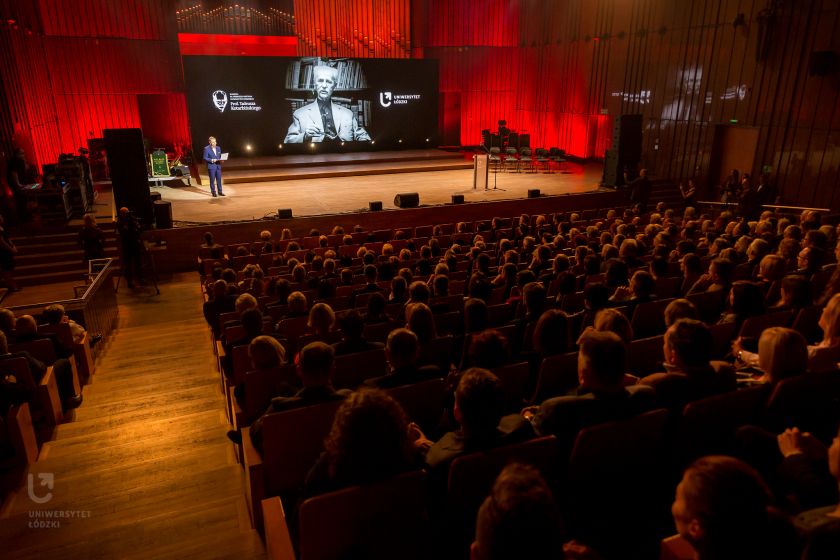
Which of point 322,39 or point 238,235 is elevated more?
point 322,39

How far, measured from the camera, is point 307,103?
728 inches

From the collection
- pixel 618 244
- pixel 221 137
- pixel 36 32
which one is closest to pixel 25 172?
pixel 36 32

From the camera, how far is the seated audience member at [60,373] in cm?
419

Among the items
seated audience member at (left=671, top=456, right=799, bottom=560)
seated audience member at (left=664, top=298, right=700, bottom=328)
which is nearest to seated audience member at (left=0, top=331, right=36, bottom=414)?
seated audience member at (left=671, top=456, right=799, bottom=560)

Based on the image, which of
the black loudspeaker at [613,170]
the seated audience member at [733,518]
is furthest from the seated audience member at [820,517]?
the black loudspeaker at [613,170]

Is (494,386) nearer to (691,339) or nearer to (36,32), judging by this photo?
(691,339)

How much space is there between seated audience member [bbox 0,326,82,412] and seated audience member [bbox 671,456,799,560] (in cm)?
464

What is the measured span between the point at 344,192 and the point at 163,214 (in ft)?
15.3

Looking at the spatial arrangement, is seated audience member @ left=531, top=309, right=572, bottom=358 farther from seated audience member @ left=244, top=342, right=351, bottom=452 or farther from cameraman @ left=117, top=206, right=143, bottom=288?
cameraman @ left=117, top=206, right=143, bottom=288

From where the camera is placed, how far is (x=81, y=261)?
10.1m

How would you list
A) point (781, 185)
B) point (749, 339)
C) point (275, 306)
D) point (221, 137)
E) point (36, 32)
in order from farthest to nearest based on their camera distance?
point (221, 137) < point (36, 32) < point (781, 185) < point (275, 306) < point (749, 339)

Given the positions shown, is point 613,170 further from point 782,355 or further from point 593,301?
point 782,355

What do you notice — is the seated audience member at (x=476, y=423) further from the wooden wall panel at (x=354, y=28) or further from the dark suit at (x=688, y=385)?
the wooden wall panel at (x=354, y=28)

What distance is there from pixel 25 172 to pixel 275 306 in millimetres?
9301
